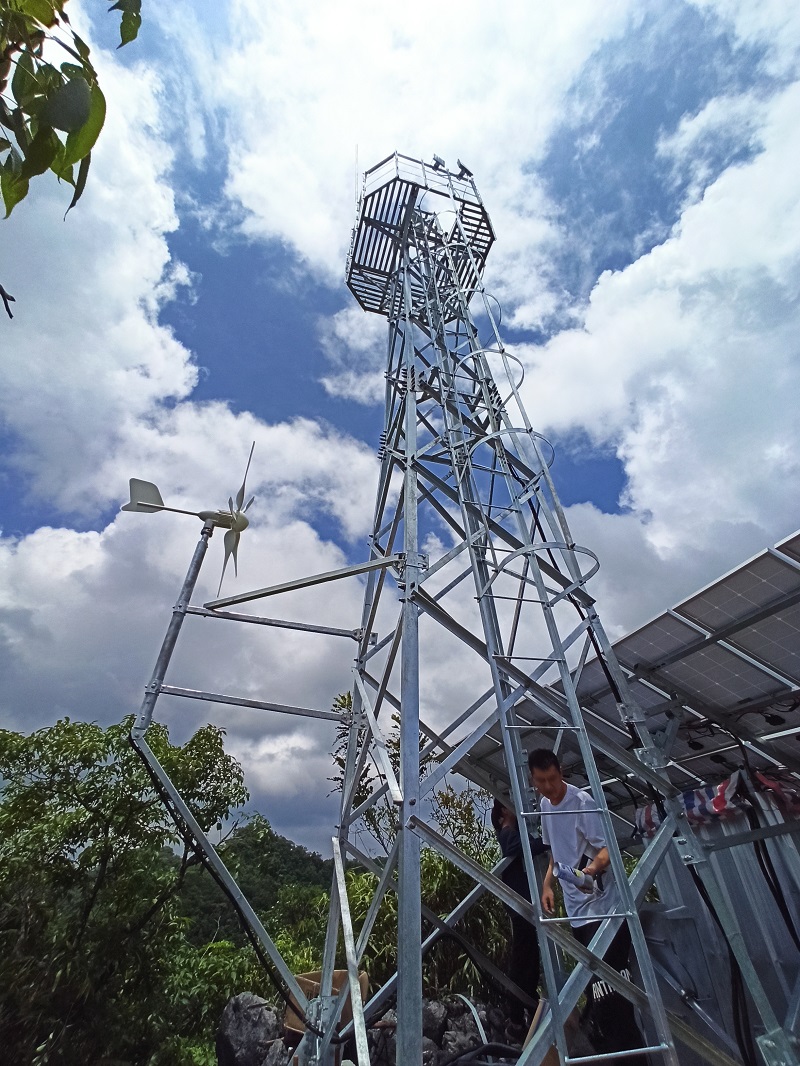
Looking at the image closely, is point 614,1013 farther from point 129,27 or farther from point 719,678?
point 129,27

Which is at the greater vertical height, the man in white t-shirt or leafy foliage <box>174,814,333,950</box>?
leafy foliage <box>174,814,333,950</box>

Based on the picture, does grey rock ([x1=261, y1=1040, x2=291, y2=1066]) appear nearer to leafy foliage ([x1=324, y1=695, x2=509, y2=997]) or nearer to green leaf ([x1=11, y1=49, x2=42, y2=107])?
leafy foliage ([x1=324, y1=695, x2=509, y2=997])

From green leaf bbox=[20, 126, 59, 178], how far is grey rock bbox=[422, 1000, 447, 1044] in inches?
263

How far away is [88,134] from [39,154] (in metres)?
0.07

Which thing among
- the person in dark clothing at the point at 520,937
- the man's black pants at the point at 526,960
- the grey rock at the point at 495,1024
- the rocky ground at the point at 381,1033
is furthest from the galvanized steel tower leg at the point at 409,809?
the grey rock at the point at 495,1024

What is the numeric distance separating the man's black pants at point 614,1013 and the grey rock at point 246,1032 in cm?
355

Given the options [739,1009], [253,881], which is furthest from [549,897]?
[253,881]

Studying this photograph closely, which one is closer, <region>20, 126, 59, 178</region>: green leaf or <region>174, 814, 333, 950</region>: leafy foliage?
<region>20, 126, 59, 178</region>: green leaf

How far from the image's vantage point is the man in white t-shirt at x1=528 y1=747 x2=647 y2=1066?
11.2 ft

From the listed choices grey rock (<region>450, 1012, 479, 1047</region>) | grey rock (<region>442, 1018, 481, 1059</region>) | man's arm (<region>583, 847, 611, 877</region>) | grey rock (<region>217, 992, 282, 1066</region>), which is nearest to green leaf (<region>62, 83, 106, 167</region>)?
man's arm (<region>583, 847, 611, 877</region>)

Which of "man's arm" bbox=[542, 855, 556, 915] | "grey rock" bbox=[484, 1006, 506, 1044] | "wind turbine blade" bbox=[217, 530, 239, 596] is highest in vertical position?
"wind turbine blade" bbox=[217, 530, 239, 596]

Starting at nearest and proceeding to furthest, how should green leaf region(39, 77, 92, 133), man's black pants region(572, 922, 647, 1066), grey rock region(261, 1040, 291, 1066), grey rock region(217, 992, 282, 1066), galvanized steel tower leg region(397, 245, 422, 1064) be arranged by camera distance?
green leaf region(39, 77, 92, 133) < galvanized steel tower leg region(397, 245, 422, 1064) < man's black pants region(572, 922, 647, 1066) < grey rock region(261, 1040, 291, 1066) < grey rock region(217, 992, 282, 1066)

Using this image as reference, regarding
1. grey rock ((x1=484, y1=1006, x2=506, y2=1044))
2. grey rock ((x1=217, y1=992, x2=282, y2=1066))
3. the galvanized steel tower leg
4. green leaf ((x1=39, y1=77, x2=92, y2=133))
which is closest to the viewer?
green leaf ((x1=39, y1=77, x2=92, y2=133))

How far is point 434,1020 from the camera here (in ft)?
18.5
